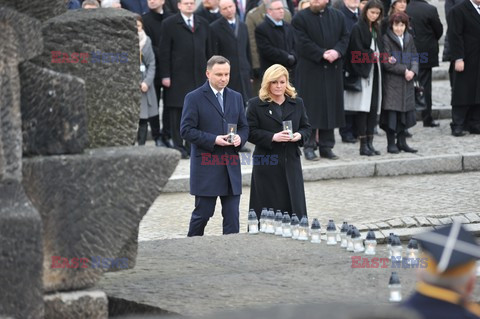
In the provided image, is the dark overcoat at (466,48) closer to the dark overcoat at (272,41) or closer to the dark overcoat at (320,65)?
the dark overcoat at (320,65)

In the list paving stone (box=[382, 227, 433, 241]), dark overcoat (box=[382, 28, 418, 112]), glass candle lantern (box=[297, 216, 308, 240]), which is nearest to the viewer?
glass candle lantern (box=[297, 216, 308, 240])

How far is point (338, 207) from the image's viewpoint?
507 inches

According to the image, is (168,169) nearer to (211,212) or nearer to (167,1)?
(211,212)

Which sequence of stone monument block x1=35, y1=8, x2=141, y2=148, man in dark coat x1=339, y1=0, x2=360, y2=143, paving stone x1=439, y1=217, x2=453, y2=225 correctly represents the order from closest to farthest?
stone monument block x1=35, y1=8, x2=141, y2=148
paving stone x1=439, y1=217, x2=453, y2=225
man in dark coat x1=339, y1=0, x2=360, y2=143

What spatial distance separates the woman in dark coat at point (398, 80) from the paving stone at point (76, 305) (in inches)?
362

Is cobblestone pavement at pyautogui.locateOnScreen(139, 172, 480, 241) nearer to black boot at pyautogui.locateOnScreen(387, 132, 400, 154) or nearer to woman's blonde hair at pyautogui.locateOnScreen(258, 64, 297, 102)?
black boot at pyautogui.locateOnScreen(387, 132, 400, 154)

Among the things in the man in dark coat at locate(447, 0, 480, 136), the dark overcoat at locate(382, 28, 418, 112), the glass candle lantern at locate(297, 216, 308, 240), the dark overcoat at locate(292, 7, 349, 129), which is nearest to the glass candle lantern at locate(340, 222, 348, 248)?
the glass candle lantern at locate(297, 216, 308, 240)

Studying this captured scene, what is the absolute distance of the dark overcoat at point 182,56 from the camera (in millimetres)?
15438

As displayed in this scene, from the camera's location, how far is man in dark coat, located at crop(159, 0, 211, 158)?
1542 centimetres

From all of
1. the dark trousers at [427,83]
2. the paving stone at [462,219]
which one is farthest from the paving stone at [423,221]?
the dark trousers at [427,83]

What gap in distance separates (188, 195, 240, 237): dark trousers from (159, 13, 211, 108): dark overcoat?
4.82 m

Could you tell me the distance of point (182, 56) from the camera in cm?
1552

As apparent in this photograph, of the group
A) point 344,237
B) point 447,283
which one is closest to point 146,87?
point 344,237

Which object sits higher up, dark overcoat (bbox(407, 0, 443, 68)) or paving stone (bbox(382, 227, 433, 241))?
dark overcoat (bbox(407, 0, 443, 68))
